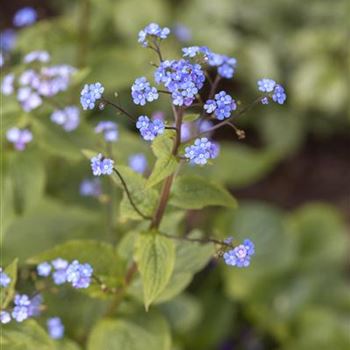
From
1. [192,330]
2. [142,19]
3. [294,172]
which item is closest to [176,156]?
[192,330]

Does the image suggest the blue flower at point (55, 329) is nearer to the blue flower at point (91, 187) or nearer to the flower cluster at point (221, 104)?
the blue flower at point (91, 187)

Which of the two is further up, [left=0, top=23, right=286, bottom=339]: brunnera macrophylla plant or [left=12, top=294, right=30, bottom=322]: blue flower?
[left=0, top=23, right=286, bottom=339]: brunnera macrophylla plant

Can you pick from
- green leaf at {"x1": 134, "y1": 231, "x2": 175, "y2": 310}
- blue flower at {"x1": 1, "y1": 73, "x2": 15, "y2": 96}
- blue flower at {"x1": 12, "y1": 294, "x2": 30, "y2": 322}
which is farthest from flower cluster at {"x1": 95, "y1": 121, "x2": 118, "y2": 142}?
blue flower at {"x1": 12, "y1": 294, "x2": 30, "y2": 322}

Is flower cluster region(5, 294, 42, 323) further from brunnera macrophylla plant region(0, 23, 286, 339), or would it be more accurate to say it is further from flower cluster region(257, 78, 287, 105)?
flower cluster region(257, 78, 287, 105)

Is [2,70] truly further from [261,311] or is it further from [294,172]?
[294,172]

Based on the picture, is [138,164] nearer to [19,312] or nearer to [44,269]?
[44,269]

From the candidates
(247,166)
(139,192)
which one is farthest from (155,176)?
(247,166)

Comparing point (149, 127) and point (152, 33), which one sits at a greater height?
point (152, 33)
